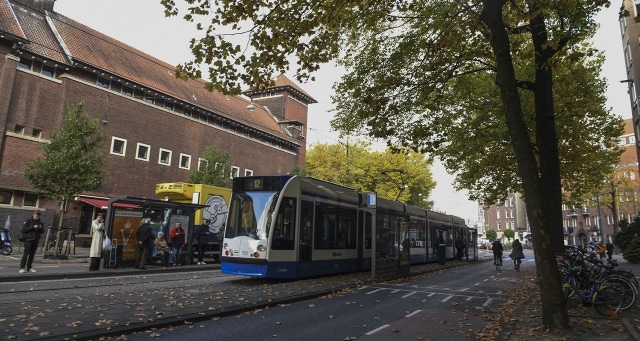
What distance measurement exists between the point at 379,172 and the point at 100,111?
24.5 meters

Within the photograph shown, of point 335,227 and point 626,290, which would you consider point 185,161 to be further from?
point 626,290

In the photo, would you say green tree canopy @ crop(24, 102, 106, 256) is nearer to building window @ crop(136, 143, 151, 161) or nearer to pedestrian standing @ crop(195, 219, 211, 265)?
pedestrian standing @ crop(195, 219, 211, 265)

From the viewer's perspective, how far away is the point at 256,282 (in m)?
13.0

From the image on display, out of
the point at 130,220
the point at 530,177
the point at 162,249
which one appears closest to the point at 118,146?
the point at 162,249

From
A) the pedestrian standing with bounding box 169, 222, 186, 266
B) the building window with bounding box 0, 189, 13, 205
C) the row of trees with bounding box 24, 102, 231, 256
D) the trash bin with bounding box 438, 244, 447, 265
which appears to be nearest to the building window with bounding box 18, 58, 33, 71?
the building window with bounding box 0, 189, 13, 205

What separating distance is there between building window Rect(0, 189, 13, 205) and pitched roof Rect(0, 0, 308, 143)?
28.6 feet

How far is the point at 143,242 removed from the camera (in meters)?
15.4

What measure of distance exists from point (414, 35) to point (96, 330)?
33.1 ft

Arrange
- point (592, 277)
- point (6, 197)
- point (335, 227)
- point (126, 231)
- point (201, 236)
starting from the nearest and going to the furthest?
point (592, 277), point (335, 227), point (126, 231), point (201, 236), point (6, 197)

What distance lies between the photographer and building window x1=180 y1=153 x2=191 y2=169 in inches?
1505

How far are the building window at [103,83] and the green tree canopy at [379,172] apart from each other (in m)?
20.9

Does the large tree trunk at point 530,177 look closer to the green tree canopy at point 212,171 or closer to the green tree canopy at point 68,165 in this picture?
the green tree canopy at point 68,165

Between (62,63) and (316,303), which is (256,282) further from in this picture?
(62,63)

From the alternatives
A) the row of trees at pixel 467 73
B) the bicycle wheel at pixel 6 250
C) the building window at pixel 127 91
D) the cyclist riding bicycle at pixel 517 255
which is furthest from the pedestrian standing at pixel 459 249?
the building window at pixel 127 91
